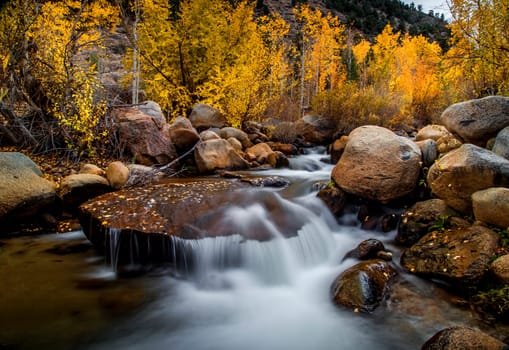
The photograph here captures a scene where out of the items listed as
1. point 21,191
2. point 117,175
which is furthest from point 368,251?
point 21,191

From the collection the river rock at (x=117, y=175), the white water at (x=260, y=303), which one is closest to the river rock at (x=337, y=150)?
the white water at (x=260, y=303)

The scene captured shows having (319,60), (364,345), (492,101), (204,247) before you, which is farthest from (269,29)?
(364,345)

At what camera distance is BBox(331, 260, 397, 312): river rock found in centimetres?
338

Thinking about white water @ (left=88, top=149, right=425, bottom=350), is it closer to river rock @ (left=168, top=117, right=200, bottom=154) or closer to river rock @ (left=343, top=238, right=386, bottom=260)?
river rock @ (left=343, top=238, right=386, bottom=260)

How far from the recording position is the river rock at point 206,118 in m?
11.4

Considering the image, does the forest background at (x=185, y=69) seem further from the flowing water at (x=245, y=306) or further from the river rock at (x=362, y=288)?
the river rock at (x=362, y=288)

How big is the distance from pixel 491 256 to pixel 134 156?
741 cm

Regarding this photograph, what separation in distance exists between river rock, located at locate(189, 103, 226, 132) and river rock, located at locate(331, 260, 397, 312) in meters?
8.70

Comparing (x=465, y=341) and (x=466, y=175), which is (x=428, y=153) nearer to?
(x=466, y=175)

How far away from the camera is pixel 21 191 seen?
4.84 m

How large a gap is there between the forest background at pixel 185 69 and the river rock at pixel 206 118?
568 mm

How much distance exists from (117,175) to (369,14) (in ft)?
234

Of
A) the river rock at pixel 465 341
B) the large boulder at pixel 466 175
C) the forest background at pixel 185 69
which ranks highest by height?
the forest background at pixel 185 69

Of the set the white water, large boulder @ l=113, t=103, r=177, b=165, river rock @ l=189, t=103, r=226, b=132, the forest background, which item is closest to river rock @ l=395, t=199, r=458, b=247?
the white water
